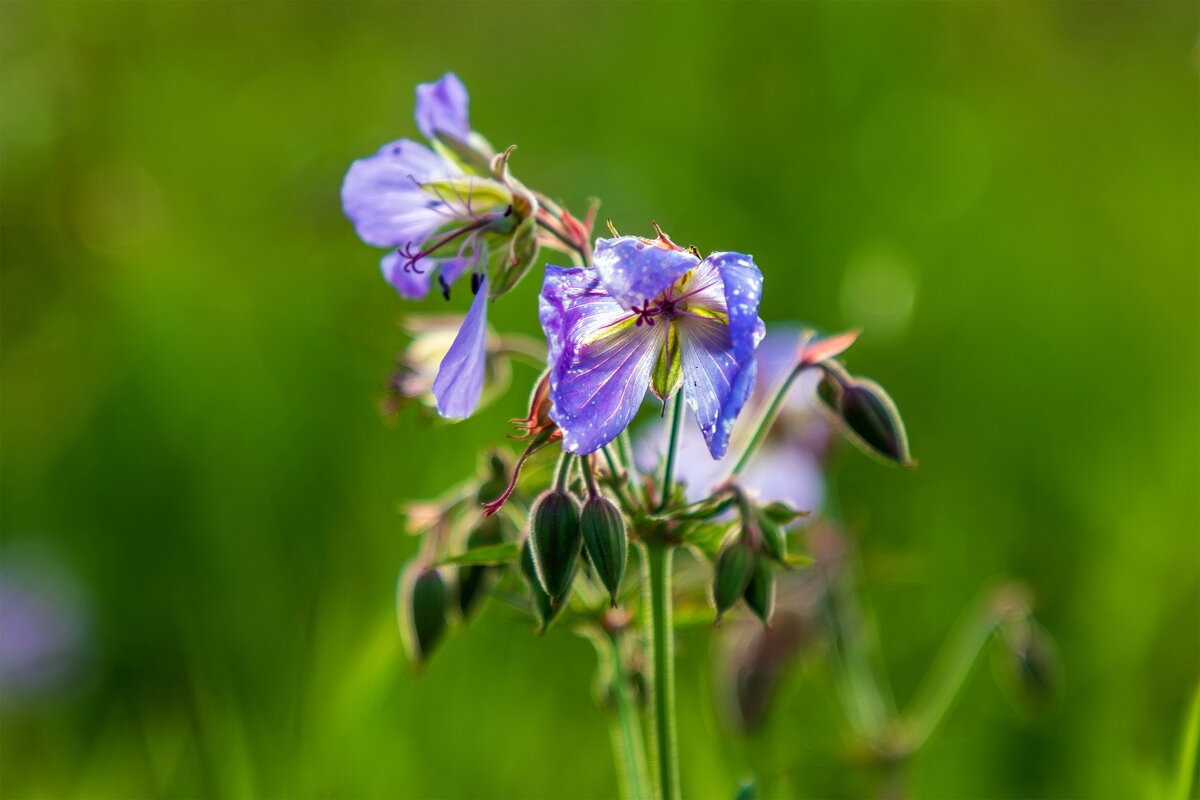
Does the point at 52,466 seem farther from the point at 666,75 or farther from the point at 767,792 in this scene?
the point at 666,75

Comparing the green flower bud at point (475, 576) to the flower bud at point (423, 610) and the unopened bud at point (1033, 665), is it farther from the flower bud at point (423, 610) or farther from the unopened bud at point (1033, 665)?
the unopened bud at point (1033, 665)

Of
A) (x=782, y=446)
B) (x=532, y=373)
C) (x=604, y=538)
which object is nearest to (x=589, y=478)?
(x=604, y=538)

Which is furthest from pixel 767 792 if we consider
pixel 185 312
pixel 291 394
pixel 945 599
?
pixel 185 312

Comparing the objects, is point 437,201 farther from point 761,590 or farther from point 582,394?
point 761,590

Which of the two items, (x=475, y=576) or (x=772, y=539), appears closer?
(x=772, y=539)

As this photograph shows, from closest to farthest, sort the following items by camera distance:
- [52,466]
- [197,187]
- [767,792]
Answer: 1. [767,792]
2. [52,466]
3. [197,187]
